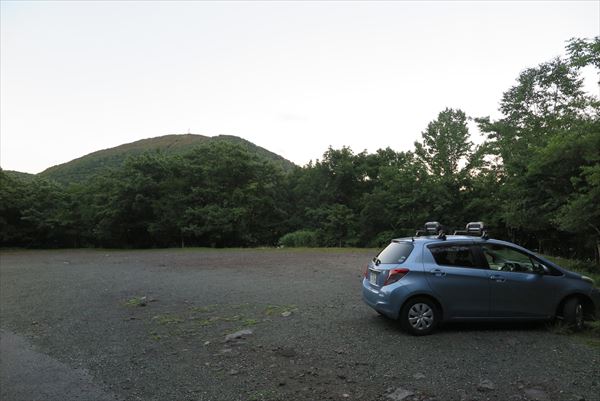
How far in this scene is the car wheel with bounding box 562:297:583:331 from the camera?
6527 mm

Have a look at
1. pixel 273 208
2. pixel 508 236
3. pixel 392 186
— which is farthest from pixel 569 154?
pixel 273 208

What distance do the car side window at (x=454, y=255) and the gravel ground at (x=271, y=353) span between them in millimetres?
1098

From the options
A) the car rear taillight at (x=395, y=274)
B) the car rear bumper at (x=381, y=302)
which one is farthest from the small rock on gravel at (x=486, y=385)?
the car rear taillight at (x=395, y=274)

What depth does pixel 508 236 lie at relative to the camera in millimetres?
27875

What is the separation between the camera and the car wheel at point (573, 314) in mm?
6527

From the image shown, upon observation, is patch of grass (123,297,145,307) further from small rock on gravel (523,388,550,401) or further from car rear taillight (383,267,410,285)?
small rock on gravel (523,388,550,401)

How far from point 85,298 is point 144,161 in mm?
25504

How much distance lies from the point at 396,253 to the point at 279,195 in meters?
35.5

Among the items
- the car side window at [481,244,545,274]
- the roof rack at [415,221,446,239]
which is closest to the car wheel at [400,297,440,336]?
the car side window at [481,244,545,274]

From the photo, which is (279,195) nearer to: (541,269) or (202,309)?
(202,309)

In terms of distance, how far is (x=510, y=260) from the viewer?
6.72 meters

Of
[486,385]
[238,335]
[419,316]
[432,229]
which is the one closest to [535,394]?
[486,385]

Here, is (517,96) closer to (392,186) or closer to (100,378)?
(392,186)

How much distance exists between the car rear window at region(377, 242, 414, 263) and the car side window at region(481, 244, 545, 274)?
122 cm
